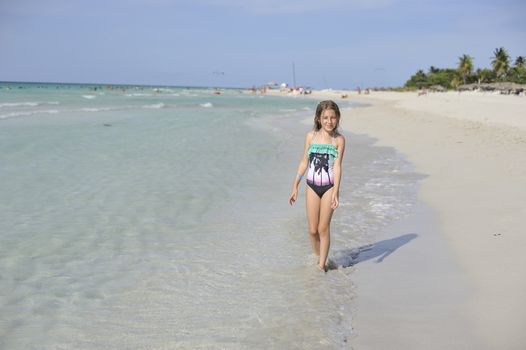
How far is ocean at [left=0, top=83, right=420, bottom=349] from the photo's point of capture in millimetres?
3742

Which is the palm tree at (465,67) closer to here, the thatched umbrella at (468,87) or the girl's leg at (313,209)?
the thatched umbrella at (468,87)

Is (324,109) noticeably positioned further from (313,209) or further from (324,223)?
(324,223)

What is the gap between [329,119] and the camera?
465cm

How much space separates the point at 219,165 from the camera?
11594 mm

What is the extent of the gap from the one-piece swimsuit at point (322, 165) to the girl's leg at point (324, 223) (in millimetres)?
72

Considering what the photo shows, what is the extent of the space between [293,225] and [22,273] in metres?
3.37

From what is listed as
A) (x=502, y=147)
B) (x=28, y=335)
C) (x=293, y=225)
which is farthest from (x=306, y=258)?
(x=502, y=147)

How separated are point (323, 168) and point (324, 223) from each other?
1.83 feet

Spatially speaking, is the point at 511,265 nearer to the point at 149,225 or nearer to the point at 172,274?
the point at 172,274

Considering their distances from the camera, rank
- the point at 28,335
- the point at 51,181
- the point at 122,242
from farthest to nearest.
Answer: the point at 51,181 < the point at 122,242 < the point at 28,335

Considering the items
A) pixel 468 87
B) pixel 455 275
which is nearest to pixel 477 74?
pixel 468 87

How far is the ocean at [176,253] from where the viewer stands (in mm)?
3742

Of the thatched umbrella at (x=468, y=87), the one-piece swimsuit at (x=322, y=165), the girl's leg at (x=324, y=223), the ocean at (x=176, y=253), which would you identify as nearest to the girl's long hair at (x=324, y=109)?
the one-piece swimsuit at (x=322, y=165)

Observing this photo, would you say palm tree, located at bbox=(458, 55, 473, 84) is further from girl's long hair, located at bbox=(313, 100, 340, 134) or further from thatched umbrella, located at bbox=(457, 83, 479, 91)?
girl's long hair, located at bbox=(313, 100, 340, 134)
